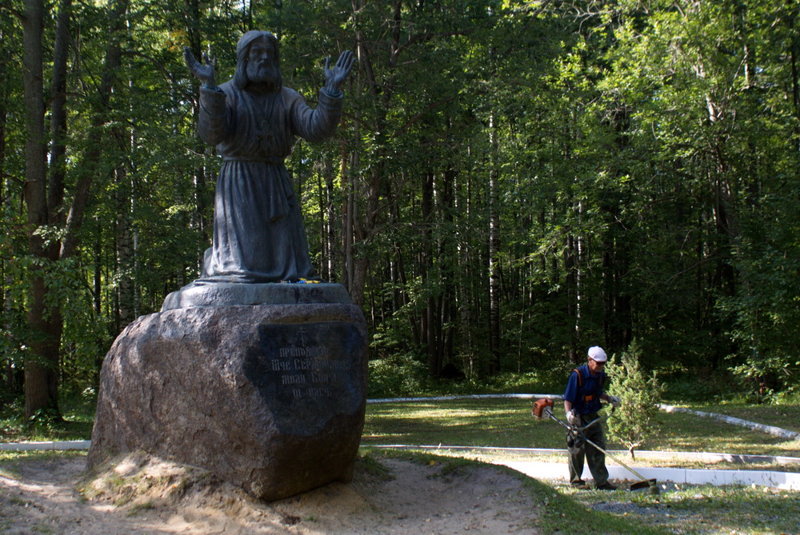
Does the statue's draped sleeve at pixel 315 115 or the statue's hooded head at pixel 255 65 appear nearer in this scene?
the statue's draped sleeve at pixel 315 115

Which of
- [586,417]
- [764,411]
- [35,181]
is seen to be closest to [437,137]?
[35,181]

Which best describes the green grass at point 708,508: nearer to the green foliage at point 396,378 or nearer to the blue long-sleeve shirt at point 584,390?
the blue long-sleeve shirt at point 584,390

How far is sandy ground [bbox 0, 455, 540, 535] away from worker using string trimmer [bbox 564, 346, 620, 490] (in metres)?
1.37

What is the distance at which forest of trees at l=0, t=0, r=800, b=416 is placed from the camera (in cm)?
1318

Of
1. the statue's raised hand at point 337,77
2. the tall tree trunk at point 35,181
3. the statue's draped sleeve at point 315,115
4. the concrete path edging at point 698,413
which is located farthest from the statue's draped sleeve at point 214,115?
the tall tree trunk at point 35,181

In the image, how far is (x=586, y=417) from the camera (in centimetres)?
747

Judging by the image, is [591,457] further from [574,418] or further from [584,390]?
[584,390]

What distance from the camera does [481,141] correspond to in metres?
16.8

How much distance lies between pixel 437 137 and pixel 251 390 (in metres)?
12.7

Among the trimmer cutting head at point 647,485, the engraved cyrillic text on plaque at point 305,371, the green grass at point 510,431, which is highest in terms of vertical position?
the engraved cyrillic text on plaque at point 305,371

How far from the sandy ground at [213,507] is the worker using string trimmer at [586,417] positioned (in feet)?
4.49

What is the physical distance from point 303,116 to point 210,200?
10.2 m

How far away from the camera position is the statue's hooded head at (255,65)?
6316 mm

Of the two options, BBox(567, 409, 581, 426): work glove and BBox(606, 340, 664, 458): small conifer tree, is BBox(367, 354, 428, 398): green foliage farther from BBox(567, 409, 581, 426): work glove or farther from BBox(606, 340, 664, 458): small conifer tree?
BBox(567, 409, 581, 426): work glove
